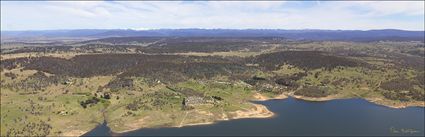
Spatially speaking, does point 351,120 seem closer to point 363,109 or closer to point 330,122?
point 330,122

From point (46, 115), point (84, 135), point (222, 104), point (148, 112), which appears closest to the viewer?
point (84, 135)

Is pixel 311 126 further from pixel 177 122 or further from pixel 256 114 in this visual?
pixel 177 122

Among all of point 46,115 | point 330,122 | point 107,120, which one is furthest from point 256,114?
point 46,115

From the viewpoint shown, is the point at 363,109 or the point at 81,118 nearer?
the point at 81,118

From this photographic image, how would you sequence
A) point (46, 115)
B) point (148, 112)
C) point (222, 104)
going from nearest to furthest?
point (46, 115)
point (148, 112)
point (222, 104)

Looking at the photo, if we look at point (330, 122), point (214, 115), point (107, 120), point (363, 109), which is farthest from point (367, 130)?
point (107, 120)

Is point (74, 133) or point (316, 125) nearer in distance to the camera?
point (74, 133)
